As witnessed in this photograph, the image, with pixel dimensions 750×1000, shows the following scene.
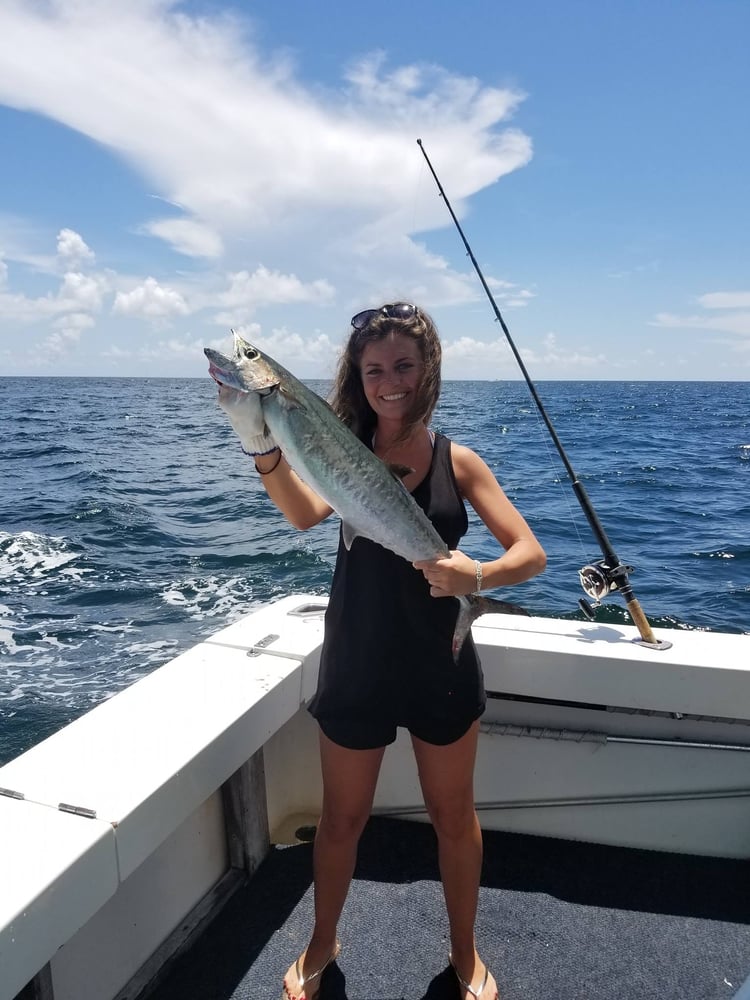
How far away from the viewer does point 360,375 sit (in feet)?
7.18

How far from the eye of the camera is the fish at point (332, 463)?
189 centimetres

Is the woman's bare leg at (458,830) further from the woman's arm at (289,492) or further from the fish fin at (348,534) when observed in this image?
the woman's arm at (289,492)

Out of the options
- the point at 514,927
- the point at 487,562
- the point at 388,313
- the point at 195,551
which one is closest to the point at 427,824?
the point at 514,927

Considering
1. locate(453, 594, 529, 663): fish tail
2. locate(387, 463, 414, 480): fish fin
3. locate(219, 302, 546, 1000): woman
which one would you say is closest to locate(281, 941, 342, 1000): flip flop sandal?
locate(219, 302, 546, 1000): woman

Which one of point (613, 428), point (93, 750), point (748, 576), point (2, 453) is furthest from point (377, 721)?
point (613, 428)

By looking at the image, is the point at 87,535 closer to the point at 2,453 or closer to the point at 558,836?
the point at 558,836

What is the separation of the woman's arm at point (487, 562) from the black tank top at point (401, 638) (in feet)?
0.17

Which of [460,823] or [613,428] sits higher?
[460,823]

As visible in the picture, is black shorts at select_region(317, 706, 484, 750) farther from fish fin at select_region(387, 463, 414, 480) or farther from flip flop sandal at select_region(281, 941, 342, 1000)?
flip flop sandal at select_region(281, 941, 342, 1000)

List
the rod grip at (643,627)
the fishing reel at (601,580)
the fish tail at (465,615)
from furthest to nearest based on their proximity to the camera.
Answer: the fishing reel at (601,580) < the rod grip at (643,627) < the fish tail at (465,615)

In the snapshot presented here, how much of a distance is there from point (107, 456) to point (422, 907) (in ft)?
68.8

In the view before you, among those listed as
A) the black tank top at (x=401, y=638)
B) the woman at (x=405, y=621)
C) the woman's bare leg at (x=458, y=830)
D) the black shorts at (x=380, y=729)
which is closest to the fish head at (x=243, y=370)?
the woman at (x=405, y=621)

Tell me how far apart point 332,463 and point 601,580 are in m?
1.80

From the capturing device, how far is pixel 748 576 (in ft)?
31.9
